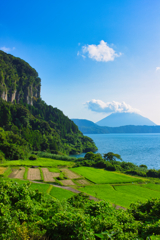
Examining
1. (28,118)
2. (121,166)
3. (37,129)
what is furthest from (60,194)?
(37,129)

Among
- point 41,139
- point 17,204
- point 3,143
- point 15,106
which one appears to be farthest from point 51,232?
point 15,106

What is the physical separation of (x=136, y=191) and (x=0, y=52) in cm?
13323

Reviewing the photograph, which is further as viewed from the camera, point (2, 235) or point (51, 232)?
point (51, 232)

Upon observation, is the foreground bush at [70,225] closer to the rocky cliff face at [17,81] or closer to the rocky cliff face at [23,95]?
the rocky cliff face at [17,81]

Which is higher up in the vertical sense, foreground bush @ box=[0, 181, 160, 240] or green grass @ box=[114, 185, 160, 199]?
foreground bush @ box=[0, 181, 160, 240]

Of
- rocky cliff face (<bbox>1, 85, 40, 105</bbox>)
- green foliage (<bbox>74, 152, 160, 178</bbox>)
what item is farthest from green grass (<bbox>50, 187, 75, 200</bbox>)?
rocky cliff face (<bbox>1, 85, 40, 105</bbox>)

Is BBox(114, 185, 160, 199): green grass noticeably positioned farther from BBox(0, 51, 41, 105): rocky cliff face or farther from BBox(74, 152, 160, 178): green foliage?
BBox(0, 51, 41, 105): rocky cliff face

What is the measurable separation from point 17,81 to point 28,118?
41.6 meters

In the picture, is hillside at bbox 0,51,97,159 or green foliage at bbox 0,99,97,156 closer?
hillside at bbox 0,51,97,159

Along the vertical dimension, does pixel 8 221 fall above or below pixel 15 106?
below

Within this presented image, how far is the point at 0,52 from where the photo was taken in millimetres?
119250

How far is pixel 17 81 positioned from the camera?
12094 cm

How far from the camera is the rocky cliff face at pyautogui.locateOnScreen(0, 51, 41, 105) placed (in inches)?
4185

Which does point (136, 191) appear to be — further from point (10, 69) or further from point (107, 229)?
point (10, 69)
